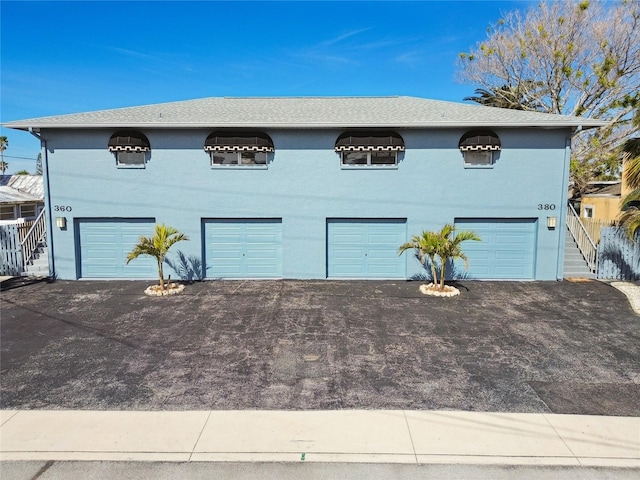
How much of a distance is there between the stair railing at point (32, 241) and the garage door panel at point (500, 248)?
1425 cm

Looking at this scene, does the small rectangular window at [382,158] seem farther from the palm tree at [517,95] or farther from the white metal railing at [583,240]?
the palm tree at [517,95]

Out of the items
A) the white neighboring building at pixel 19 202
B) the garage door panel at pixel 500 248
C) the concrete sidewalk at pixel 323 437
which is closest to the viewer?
the concrete sidewalk at pixel 323 437

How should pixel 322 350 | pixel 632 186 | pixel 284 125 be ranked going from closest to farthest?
pixel 322 350
pixel 632 186
pixel 284 125

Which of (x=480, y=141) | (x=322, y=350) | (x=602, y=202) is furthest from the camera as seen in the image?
(x=602, y=202)

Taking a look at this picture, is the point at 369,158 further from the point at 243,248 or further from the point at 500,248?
the point at 500,248

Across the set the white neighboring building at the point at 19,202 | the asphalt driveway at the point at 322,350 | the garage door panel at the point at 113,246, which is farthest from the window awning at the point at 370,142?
the white neighboring building at the point at 19,202

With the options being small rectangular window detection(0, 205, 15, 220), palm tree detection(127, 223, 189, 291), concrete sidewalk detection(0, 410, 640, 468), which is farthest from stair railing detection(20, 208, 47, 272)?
concrete sidewalk detection(0, 410, 640, 468)

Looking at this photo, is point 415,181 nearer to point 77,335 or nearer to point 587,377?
point 587,377

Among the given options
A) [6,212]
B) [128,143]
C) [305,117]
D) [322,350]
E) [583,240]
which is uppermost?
[305,117]

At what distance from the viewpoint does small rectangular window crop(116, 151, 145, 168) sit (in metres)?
13.0

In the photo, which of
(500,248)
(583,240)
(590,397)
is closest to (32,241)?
(500,248)

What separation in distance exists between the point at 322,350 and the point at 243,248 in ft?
21.5

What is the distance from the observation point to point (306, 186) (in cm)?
1305

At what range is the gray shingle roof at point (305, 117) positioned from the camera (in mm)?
12305
